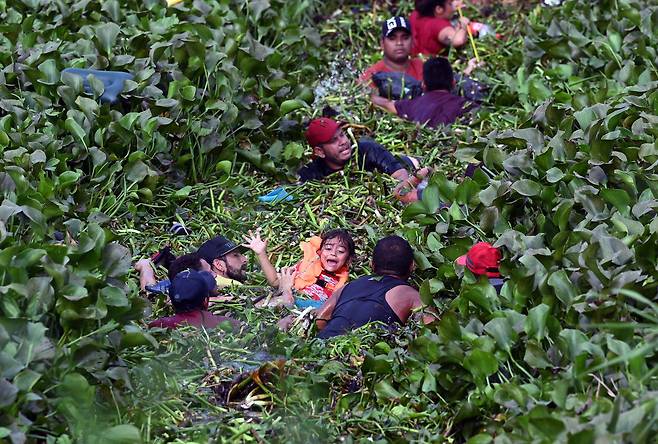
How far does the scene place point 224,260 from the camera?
21.2ft

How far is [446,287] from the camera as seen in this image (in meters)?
6.05

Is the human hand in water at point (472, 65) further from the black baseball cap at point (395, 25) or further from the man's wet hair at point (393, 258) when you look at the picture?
the man's wet hair at point (393, 258)

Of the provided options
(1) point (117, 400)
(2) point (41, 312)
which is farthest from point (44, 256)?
(1) point (117, 400)

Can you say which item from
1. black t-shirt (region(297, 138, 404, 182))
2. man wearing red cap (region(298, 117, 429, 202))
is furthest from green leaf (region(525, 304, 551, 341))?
black t-shirt (region(297, 138, 404, 182))

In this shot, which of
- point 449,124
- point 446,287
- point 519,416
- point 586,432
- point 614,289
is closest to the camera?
point 586,432

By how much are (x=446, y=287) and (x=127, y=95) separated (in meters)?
2.13

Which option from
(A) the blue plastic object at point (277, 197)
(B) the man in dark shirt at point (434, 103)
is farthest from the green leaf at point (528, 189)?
(B) the man in dark shirt at point (434, 103)

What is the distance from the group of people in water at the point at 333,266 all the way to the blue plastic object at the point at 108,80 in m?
0.95

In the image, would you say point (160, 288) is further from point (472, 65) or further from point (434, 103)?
point (472, 65)

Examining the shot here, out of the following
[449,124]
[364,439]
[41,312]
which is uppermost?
[41,312]

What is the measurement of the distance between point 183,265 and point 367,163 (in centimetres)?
163

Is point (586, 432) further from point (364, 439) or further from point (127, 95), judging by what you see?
point (127, 95)

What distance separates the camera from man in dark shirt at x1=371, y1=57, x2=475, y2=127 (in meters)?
8.12

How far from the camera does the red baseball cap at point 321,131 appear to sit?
7430mm
